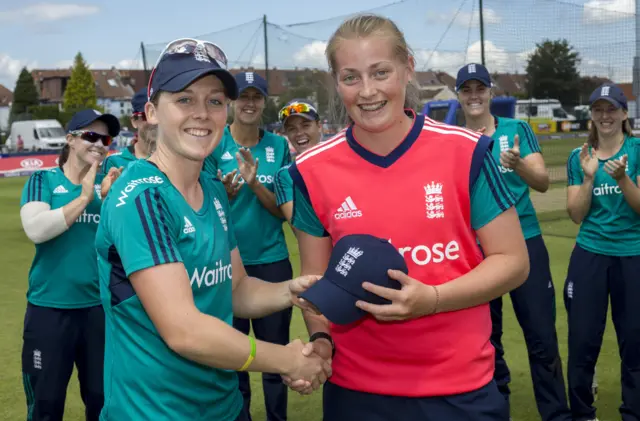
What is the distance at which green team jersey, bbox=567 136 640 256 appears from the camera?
5.20m

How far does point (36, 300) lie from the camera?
184 inches

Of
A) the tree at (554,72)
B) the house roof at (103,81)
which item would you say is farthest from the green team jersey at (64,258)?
the house roof at (103,81)

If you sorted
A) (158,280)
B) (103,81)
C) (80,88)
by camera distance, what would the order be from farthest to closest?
(103,81) < (80,88) < (158,280)

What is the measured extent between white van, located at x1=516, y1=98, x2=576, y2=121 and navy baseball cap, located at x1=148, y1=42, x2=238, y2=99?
976 inches

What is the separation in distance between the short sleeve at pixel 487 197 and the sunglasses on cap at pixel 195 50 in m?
1.07

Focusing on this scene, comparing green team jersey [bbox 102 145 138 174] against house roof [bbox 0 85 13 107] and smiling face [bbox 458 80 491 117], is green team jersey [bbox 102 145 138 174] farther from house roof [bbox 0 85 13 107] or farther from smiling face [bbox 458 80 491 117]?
house roof [bbox 0 85 13 107]

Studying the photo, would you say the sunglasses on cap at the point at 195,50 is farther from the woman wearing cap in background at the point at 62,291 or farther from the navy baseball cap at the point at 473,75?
the navy baseball cap at the point at 473,75

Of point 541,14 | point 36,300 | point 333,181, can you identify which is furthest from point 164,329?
point 541,14

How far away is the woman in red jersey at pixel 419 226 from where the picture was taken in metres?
2.62

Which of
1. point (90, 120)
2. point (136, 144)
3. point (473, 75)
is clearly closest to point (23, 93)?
point (136, 144)

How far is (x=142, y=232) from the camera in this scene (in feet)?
7.80

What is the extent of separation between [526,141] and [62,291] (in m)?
3.60

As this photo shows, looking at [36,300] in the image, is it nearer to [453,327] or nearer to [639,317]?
[453,327]

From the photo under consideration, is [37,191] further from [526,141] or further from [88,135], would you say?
[526,141]
